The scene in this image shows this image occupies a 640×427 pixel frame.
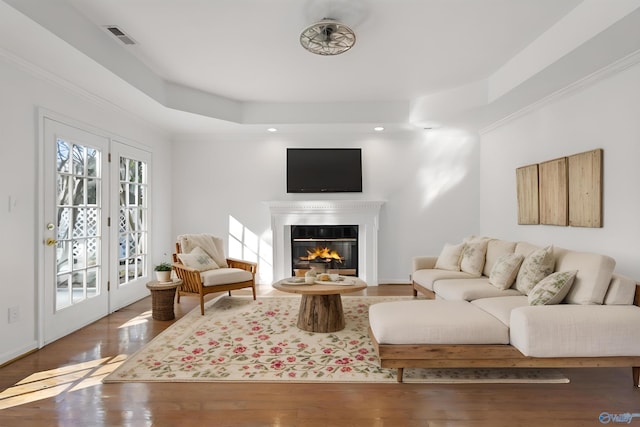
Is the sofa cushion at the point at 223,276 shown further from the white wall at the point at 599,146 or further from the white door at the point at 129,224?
the white wall at the point at 599,146

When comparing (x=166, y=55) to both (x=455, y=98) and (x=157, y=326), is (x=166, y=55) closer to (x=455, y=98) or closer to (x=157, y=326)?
(x=157, y=326)

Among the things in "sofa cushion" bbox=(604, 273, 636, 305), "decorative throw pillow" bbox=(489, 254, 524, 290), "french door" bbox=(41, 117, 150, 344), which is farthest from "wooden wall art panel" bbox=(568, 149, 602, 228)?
"french door" bbox=(41, 117, 150, 344)

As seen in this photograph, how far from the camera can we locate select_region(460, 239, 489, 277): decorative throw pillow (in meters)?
4.51

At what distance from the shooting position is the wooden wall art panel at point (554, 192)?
4008 mm

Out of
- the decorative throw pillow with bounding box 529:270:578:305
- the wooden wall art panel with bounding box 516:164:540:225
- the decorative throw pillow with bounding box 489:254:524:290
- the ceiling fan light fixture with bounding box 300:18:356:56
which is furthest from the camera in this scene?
the wooden wall art panel with bounding box 516:164:540:225

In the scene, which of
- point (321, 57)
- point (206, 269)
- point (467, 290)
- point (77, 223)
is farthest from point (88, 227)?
point (467, 290)

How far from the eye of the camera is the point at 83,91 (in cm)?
398

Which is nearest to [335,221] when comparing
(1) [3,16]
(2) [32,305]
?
(2) [32,305]

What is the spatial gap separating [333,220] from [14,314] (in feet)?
13.7

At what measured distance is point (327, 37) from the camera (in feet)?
10.7

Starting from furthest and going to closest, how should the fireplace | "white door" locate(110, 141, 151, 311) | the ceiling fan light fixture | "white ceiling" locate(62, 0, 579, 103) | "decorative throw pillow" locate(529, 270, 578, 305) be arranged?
the fireplace
"white door" locate(110, 141, 151, 311)
the ceiling fan light fixture
"white ceiling" locate(62, 0, 579, 103)
"decorative throw pillow" locate(529, 270, 578, 305)

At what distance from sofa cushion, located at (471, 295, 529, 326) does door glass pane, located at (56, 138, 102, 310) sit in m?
3.93

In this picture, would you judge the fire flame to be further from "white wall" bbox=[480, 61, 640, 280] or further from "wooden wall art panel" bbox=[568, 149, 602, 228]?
"wooden wall art panel" bbox=[568, 149, 602, 228]

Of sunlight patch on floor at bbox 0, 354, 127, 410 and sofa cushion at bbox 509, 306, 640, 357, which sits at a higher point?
sofa cushion at bbox 509, 306, 640, 357
